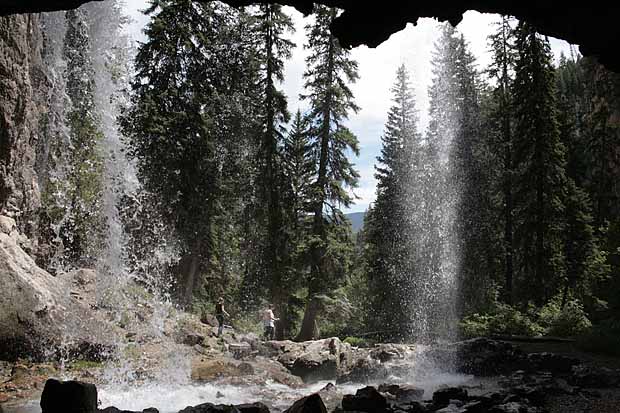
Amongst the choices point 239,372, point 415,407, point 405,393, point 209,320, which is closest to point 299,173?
point 209,320

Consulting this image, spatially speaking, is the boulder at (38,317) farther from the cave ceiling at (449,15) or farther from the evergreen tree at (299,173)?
the evergreen tree at (299,173)

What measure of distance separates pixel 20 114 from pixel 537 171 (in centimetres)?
2293

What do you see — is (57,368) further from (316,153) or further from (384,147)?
(384,147)

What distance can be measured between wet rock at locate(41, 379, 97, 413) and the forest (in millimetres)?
14387

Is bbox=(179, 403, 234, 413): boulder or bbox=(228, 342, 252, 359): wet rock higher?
bbox=(179, 403, 234, 413): boulder

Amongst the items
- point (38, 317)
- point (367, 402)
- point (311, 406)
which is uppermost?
point (38, 317)

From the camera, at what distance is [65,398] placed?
596cm

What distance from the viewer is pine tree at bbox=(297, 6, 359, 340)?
77.7ft

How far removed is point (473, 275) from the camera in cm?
2442

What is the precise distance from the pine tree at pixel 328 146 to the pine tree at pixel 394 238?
2864mm

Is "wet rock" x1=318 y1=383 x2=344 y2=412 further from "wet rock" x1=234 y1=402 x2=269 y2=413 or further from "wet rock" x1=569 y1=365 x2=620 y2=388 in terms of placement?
"wet rock" x1=569 y1=365 x2=620 y2=388

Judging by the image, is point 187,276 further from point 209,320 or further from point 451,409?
point 451,409

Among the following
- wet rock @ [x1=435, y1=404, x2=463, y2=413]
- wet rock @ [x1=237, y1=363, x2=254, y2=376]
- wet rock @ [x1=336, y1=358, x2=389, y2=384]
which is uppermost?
wet rock @ [x1=435, y1=404, x2=463, y2=413]

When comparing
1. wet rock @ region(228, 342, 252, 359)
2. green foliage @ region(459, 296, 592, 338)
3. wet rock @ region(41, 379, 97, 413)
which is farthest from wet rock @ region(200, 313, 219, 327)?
wet rock @ region(41, 379, 97, 413)
